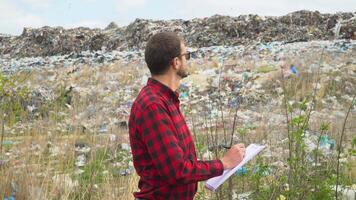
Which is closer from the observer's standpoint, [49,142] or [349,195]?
[349,195]

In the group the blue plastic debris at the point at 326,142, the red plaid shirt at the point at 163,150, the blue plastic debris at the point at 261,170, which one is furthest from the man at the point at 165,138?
the blue plastic debris at the point at 326,142

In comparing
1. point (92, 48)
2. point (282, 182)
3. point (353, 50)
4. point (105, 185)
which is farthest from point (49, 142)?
point (92, 48)

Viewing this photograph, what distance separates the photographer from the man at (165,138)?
224cm

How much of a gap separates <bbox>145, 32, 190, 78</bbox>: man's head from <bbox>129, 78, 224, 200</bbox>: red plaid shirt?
0.23 ft

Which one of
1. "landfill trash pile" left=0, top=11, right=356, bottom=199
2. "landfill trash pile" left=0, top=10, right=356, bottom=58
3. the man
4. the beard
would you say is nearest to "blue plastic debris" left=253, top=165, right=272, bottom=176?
"landfill trash pile" left=0, top=11, right=356, bottom=199

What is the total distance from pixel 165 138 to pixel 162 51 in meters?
0.38

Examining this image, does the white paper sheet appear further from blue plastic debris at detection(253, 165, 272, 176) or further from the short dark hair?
blue plastic debris at detection(253, 165, 272, 176)

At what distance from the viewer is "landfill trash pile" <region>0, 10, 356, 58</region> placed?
2244 centimetres

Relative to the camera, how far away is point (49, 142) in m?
5.27

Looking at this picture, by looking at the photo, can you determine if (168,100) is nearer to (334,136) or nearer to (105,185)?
(105,185)

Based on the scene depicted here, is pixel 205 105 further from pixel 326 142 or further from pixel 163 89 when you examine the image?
pixel 163 89

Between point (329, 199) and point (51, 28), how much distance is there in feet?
88.2

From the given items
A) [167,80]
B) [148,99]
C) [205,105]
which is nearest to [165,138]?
[148,99]

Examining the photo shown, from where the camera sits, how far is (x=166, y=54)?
2.40 meters
